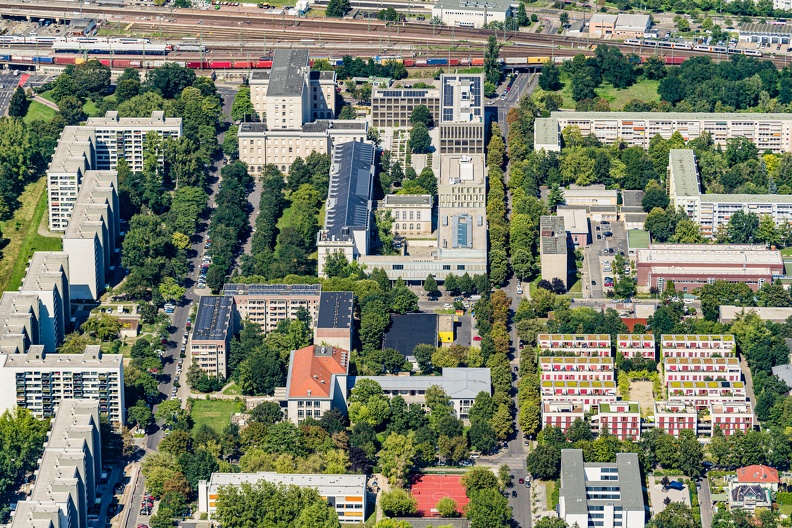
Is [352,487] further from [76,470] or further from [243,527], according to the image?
[76,470]

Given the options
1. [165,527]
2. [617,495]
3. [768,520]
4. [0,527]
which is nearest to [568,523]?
[617,495]

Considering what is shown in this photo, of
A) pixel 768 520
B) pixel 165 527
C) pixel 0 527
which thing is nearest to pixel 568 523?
pixel 768 520

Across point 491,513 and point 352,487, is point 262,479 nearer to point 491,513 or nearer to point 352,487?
point 352,487

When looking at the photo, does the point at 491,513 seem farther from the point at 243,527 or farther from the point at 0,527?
the point at 0,527

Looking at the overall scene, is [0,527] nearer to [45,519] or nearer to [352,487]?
[45,519]

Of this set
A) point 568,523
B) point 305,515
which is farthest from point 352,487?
point 568,523

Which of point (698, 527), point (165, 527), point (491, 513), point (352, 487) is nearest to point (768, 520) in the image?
point (698, 527)
